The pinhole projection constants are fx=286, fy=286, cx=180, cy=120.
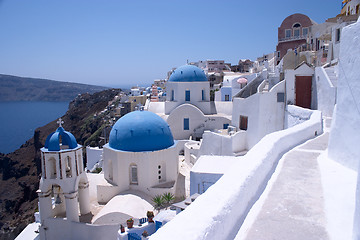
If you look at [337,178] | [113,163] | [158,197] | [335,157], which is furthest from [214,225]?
[113,163]

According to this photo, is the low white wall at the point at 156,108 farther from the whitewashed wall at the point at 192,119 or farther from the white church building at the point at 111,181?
the white church building at the point at 111,181

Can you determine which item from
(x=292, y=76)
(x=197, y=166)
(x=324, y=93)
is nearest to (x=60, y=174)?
(x=197, y=166)

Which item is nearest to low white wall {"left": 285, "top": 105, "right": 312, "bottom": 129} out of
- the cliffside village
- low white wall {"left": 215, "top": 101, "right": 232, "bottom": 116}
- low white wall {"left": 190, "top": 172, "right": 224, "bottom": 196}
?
the cliffside village

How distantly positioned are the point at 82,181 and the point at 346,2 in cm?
2364

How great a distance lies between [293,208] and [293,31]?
23862 mm

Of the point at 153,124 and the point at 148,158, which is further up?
the point at 153,124

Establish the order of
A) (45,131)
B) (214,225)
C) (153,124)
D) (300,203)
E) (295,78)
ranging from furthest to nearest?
(45,131), (295,78), (153,124), (300,203), (214,225)

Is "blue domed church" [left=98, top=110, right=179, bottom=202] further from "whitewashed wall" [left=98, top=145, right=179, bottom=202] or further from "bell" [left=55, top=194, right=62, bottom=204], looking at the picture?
"bell" [left=55, top=194, right=62, bottom=204]

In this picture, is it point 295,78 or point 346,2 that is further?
point 346,2

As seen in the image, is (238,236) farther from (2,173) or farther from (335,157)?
(2,173)

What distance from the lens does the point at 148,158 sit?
11258 mm

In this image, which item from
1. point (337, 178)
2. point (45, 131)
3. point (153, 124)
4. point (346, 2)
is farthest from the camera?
point (45, 131)

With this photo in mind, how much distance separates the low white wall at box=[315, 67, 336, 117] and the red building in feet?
42.3

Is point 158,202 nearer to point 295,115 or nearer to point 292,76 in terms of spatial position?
point 295,115
